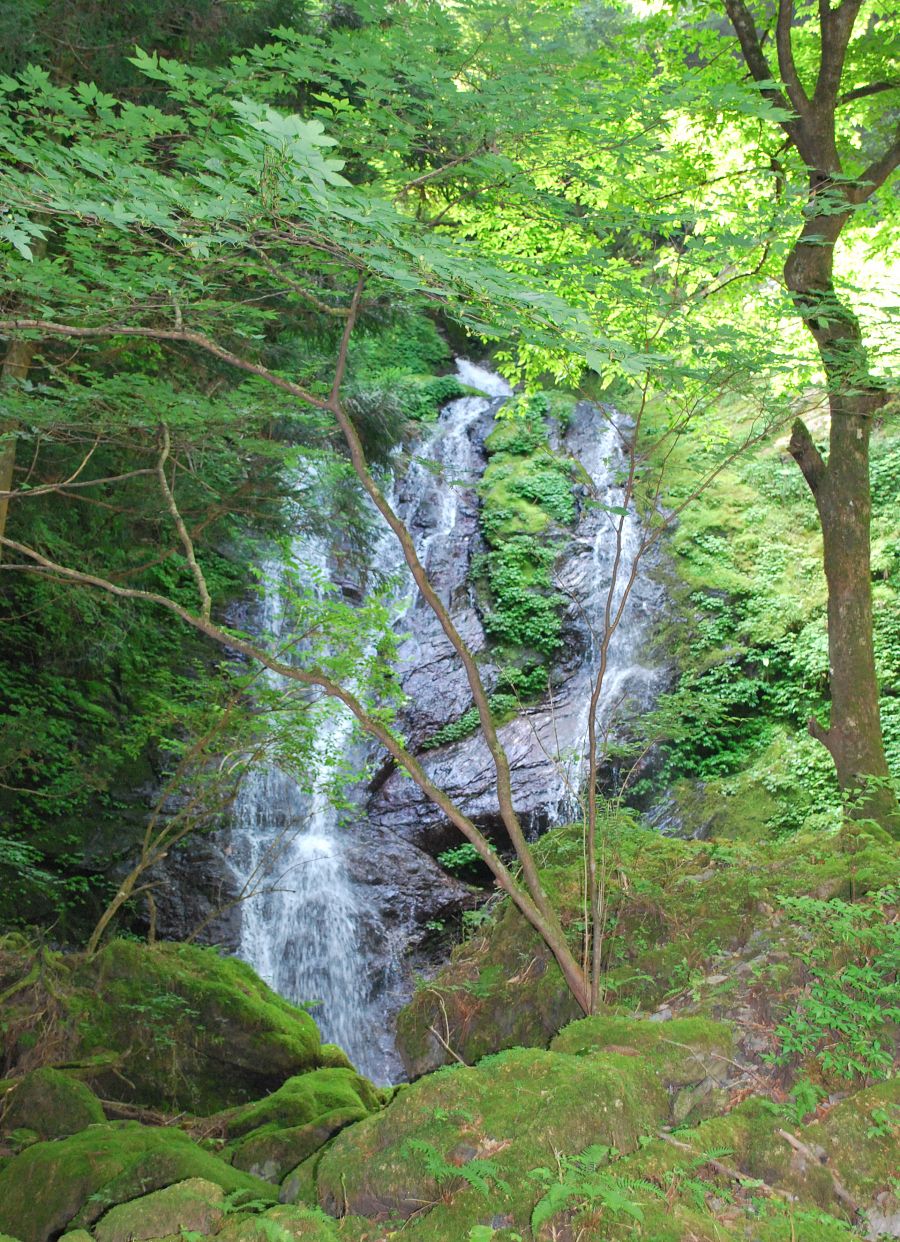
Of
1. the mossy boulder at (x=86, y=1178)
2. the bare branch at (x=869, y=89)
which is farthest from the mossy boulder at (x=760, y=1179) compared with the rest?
the bare branch at (x=869, y=89)

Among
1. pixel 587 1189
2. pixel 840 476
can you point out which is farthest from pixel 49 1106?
pixel 840 476

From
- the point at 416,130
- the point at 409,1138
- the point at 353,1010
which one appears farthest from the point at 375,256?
the point at 353,1010

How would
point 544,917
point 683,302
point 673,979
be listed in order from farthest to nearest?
point 673,979 → point 544,917 → point 683,302

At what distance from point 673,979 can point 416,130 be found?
405 cm

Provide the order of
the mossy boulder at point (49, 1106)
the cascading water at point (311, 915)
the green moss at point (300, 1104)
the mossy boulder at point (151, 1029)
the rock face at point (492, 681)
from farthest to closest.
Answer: the rock face at point (492, 681), the cascading water at point (311, 915), the mossy boulder at point (151, 1029), the green moss at point (300, 1104), the mossy boulder at point (49, 1106)

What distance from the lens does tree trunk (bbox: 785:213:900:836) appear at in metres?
5.45

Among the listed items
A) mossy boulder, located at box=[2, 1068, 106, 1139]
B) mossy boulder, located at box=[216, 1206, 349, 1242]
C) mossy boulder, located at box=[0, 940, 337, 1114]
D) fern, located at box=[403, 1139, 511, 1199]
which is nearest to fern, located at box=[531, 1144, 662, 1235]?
fern, located at box=[403, 1139, 511, 1199]

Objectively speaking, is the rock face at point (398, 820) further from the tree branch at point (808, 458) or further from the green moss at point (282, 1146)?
the green moss at point (282, 1146)

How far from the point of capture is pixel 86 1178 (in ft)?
11.7

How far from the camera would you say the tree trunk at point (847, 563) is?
545 cm

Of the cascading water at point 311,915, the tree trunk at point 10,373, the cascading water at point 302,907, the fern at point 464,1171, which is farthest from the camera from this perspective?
the cascading water at point 302,907

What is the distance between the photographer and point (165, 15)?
223 inches

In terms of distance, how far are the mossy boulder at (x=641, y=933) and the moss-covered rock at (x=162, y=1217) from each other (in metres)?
2.15

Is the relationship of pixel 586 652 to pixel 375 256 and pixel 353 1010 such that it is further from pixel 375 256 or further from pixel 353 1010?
pixel 375 256
